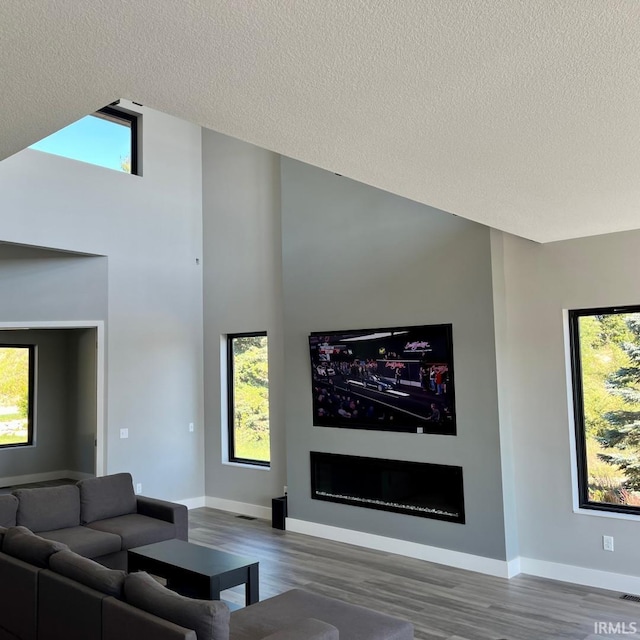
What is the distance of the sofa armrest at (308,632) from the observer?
273 centimetres

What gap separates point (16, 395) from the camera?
10.1 meters

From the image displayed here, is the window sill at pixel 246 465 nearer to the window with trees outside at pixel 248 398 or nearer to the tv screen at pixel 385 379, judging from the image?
the window with trees outside at pixel 248 398

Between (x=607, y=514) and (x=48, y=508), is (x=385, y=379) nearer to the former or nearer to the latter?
(x=607, y=514)

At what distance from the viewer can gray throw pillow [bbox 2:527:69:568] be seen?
343 centimetres

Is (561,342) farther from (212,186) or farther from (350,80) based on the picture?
(212,186)

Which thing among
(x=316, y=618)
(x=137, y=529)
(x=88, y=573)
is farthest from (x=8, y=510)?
(x=316, y=618)

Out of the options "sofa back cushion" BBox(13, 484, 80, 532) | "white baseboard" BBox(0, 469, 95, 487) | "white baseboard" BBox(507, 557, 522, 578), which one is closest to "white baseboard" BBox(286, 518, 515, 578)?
"white baseboard" BBox(507, 557, 522, 578)

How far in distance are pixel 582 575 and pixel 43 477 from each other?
874cm

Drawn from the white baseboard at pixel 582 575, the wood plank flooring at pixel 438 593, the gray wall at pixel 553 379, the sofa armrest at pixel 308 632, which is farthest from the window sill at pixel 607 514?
the sofa armrest at pixel 308 632

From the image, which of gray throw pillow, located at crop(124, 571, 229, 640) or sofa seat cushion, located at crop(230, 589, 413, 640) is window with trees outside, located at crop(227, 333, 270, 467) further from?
gray throw pillow, located at crop(124, 571, 229, 640)

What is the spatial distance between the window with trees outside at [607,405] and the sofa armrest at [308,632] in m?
3.03

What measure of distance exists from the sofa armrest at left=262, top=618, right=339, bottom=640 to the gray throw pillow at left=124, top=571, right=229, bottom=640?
0.88 ft

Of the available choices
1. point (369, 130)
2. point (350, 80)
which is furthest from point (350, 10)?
point (369, 130)

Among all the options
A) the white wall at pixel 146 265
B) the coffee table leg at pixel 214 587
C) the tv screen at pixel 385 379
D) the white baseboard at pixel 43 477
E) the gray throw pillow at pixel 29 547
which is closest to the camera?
the gray throw pillow at pixel 29 547
